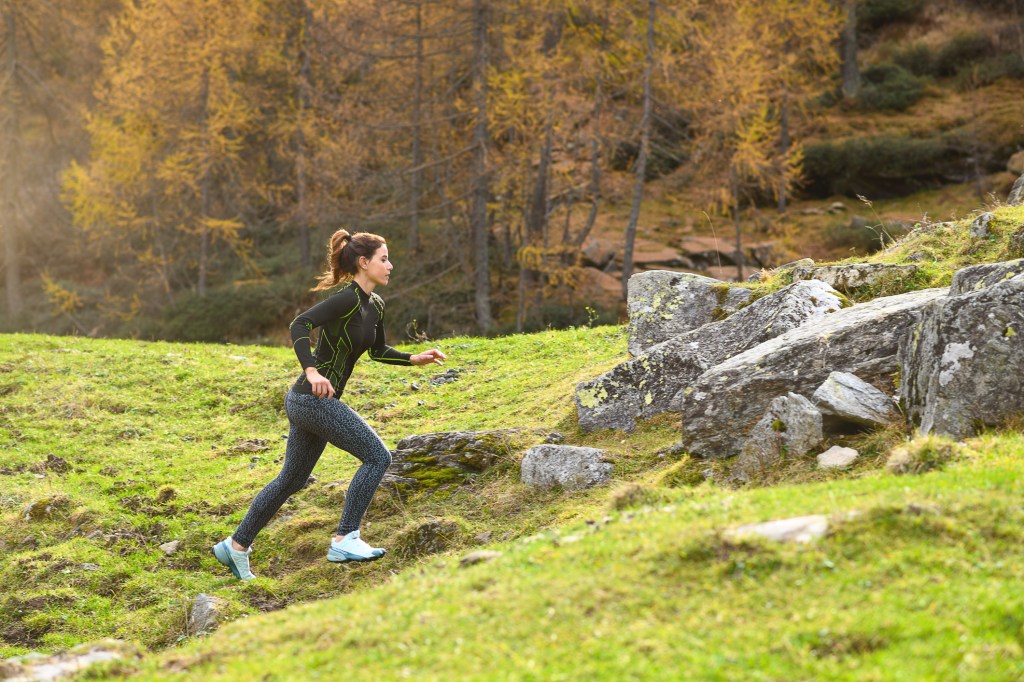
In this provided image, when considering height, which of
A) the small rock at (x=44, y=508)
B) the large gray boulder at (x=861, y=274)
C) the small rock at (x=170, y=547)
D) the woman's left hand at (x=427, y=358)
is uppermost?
the large gray boulder at (x=861, y=274)

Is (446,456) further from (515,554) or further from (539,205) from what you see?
(539,205)

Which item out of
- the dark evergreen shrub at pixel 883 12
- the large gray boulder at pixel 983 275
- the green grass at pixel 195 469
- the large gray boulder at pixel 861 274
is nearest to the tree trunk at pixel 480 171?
the green grass at pixel 195 469

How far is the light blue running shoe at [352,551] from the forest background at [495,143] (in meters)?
14.3

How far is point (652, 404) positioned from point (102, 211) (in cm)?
2692

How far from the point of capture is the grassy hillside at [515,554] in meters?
4.12

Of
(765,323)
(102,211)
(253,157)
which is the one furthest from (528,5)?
(765,323)

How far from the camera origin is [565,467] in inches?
332

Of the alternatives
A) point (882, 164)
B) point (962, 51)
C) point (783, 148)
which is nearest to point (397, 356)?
point (783, 148)

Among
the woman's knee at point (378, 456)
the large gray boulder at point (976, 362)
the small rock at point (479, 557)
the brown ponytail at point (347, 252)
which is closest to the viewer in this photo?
the small rock at point (479, 557)

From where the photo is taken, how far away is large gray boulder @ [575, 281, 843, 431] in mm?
9039

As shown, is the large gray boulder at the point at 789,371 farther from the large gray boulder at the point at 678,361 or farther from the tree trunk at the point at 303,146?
the tree trunk at the point at 303,146

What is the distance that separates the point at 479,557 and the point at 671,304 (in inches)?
229

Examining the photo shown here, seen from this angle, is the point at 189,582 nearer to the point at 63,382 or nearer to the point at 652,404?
the point at 652,404

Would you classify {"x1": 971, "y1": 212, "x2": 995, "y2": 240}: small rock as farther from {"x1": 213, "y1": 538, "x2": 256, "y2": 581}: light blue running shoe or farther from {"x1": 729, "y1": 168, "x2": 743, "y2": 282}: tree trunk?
{"x1": 729, "y1": 168, "x2": 743, "y2": 282}: tree trunk
